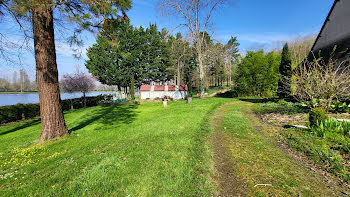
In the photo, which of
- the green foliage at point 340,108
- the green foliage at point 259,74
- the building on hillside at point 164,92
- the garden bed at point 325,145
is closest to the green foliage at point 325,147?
the garden bed at point 325,145

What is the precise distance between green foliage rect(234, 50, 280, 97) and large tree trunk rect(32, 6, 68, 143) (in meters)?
20.2

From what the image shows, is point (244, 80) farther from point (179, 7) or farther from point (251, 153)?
point (251, 153)

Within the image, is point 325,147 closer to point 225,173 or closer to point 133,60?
point 225,173

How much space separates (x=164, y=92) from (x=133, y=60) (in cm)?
1059

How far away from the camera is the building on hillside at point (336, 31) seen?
10022 mm

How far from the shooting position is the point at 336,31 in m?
11.1

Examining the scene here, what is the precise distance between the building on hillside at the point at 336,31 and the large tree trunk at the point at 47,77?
15.3 meters

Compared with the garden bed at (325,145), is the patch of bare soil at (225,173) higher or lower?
lower

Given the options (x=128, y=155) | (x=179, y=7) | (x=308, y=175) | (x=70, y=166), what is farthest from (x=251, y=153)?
(x=179, y=7)

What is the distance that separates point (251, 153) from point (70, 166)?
4571 mm

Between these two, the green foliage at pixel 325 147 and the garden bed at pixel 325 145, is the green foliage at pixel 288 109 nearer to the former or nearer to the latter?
the garden bed at pixel 325 145

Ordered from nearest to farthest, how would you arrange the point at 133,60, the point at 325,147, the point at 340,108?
the point at 325,147 < the point at 340,108 < the point at 133,60

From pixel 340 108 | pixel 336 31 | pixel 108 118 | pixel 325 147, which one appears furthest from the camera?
pixel 336 31

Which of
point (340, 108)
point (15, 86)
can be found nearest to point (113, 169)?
point (340, 108)
